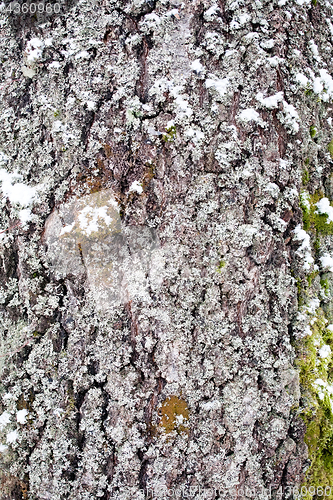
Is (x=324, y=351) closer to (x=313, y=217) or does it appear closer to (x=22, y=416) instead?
(x=313, y=217)

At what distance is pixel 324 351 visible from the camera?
119 centimetres

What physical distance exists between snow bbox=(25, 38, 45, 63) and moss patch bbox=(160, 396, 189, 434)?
3.92ft

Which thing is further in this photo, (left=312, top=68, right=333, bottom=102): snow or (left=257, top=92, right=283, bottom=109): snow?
(left=312, top=68, right=333, bottom=102): snow

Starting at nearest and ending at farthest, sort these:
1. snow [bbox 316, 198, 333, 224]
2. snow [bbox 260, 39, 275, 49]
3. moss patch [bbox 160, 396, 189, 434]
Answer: moss patch [bbox 160, 396, 189, 434] → snow [bbox 260, 39, 275, 49] → snow [bbox 316, 198, 333, 224]

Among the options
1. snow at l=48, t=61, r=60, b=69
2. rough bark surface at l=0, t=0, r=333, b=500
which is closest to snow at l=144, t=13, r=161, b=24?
rough bark surface at l=0, t=0, r=333, b=500

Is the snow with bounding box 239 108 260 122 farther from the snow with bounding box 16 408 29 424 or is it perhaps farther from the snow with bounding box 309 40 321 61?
the snow with bounding box 16 408 29 424

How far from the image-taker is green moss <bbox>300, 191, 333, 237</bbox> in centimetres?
122

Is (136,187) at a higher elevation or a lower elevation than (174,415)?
higher

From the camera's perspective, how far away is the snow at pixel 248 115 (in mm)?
1115

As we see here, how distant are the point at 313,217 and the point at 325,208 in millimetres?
59

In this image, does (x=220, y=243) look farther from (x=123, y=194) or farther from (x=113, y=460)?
(x=113, y=460)

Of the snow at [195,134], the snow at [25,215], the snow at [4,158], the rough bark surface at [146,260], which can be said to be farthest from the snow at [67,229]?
the snow at [195,134]

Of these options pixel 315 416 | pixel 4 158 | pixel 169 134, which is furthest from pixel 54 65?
pixel 315 416

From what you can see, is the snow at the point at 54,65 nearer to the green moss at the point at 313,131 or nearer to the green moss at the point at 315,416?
the green moss at the point at 313,131
